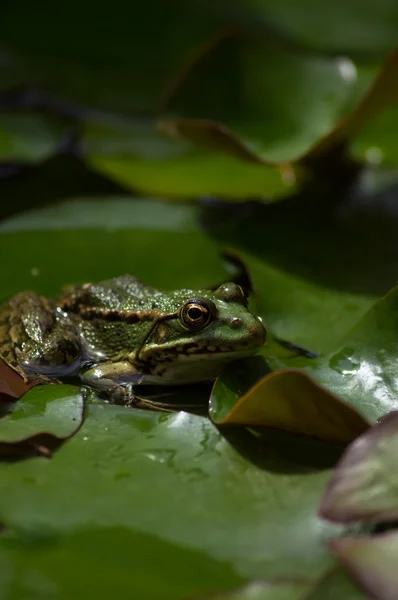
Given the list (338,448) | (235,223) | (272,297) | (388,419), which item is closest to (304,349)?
(272,297)

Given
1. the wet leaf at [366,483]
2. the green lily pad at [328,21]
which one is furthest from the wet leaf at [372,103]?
the wet leaf at [366,483]

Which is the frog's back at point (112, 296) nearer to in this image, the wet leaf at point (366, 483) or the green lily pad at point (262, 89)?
the green lily pad at point (262, 89)

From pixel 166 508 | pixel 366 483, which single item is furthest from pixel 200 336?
pixel 366 483

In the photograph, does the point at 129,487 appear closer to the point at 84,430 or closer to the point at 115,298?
the point at 84,430

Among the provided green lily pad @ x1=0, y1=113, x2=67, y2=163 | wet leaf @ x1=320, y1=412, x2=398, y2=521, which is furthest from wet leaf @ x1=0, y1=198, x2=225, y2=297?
wet leaf @ x1=320, y1=412, x2=398, y2=521

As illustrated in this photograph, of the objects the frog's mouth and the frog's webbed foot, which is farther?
the frog's webbed foot

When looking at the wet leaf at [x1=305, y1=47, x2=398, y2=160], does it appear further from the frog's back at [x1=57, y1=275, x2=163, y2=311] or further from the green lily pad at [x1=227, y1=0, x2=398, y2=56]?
the green lily pad at [x1=227, y1=0, x2=398, y2=56]

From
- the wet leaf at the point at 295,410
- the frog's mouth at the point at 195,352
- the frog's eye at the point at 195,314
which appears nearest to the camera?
the wet leaf at the point at 295,410
